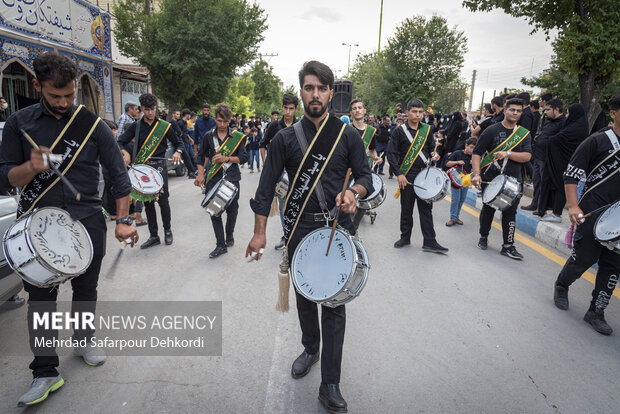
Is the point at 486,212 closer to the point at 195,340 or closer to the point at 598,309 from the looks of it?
the point at 598,309

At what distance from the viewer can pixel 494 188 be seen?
5.34 metres

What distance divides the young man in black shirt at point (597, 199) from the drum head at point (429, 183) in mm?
1797

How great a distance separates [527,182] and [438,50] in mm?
27658

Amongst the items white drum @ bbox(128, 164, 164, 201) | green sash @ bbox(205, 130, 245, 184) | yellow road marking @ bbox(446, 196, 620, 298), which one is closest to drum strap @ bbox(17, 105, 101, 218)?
white drum @ bbox(128, 164, 164, 201)

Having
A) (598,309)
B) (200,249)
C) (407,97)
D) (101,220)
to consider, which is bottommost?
(200,249)

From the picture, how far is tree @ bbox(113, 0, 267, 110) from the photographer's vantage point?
20.2m

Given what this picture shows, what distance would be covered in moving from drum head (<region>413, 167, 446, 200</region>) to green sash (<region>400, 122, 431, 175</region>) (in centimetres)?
25

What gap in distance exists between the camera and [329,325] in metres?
2.63

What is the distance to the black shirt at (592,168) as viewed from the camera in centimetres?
360

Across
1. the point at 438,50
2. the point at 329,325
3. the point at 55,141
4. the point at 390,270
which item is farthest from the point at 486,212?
the point at 438,50

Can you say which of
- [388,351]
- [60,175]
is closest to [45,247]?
[60,175]

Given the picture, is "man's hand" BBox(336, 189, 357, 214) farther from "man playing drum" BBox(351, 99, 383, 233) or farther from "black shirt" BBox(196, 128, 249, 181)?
"man playing drum" BBox(351, 99, 383, 233)

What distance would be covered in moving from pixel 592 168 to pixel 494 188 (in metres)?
1.66

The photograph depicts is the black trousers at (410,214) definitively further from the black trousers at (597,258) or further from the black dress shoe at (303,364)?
the black dress shoe at (303,364)
